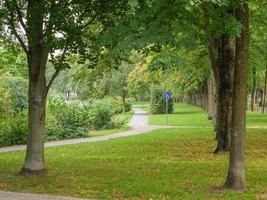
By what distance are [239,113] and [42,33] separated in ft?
17.1

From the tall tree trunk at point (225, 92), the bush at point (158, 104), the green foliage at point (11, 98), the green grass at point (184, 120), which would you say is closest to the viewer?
the tall tree trunk at point (225, 92)

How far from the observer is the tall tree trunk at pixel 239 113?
1135 cm

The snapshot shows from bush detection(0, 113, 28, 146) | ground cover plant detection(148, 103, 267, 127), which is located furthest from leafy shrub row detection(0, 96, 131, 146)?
ground cover plant detection(148, 103, 267, 127)

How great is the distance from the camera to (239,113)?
37.3 feet

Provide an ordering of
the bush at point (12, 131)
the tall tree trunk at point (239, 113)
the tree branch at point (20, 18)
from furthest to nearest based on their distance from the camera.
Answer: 1. the bush at point (12, 131)
2. the tree branch at point (20, 18)
3. the tall tree trunk at point (239, 113)

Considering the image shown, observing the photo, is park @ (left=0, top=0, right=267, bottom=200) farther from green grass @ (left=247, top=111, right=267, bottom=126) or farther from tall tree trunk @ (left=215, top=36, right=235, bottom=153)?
green grass @ (left=247, top=111, right=267, bottom=126)

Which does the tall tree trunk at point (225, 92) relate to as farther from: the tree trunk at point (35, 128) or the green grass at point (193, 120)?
the green grass at point (193, 120)

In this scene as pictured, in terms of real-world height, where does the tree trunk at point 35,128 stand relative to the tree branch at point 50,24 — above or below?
below

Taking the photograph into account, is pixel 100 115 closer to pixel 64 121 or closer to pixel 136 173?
pixel 64 121

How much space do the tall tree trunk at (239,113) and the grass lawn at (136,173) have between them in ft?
1.33

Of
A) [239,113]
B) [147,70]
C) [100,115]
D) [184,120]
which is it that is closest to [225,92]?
[147,70]

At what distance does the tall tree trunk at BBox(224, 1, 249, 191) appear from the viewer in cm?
1135

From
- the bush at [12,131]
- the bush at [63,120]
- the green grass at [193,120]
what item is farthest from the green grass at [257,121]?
the bush at [12,131]

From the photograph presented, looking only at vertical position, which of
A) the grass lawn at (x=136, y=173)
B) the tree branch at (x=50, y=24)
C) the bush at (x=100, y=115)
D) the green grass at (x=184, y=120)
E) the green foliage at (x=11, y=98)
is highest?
the tree branch at (x=50, y=24)
